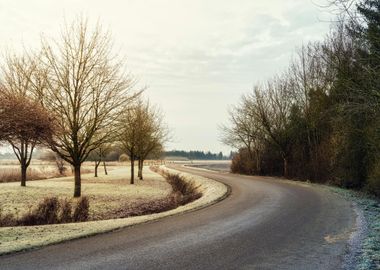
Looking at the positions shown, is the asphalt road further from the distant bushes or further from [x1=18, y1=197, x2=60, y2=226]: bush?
[x1=18, y1=197, x2=60, y2=226]: bush

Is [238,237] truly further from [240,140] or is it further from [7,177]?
[240,140]

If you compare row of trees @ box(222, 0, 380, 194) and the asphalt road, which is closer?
the asphalt road

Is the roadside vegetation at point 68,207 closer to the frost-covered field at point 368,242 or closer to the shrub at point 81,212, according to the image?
the shrub at point 81,212

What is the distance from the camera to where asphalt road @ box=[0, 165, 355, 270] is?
7.45 metres

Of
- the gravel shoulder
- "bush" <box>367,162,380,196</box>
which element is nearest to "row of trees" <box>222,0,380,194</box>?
"bush" <box>367,162,380,196</box>

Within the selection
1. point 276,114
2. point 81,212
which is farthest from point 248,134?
point 81,212

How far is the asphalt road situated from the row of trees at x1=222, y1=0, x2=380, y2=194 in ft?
16.1

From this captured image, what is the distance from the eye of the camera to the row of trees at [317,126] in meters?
22.0

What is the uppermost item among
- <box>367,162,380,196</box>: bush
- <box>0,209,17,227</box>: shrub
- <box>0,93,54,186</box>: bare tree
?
<box>0,93,54,186</box>: bare tree

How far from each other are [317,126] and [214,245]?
28.4 meters

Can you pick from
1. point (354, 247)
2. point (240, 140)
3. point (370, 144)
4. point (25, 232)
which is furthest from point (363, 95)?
point (240, 140)

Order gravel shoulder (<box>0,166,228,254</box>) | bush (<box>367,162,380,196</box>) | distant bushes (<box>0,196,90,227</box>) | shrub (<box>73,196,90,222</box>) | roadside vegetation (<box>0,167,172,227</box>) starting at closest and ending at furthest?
gravel shoulder (<box>0,166,228,254</box>) < distant bushes (<box>0,196,90,227</box>) < roadside vegetation (<box>0,167,172,227</box>) < shrub (<box>73,196,90,222</box>) < bush (<box>367,162,380,196</box>)

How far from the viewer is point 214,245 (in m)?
8.97

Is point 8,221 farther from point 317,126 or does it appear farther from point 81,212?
point 317,126
